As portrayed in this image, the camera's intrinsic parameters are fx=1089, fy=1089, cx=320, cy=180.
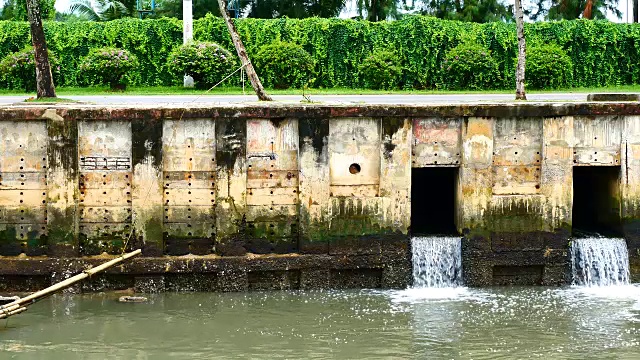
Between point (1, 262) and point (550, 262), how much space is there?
→ 30.4 feet

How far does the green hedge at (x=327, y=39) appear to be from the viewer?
3659 cm

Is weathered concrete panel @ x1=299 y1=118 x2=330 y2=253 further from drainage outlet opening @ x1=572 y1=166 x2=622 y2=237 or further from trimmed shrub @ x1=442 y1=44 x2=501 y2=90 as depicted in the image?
trimmed shrub @ x1=442 y1=44 x2=501 y2=90

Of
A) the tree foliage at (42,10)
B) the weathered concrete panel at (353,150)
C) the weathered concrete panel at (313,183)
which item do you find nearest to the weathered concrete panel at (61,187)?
the weathered concrete panel at (313,183)

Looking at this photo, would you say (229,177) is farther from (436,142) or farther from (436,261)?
(436,261)

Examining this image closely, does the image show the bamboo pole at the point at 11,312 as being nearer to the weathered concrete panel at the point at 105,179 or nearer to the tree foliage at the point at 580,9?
the weathered concrete panel at the point at 105,179

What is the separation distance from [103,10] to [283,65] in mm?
16454

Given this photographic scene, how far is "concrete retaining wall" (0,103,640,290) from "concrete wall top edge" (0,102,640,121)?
0.08 feet

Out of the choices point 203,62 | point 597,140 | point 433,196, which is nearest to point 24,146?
point 433,196

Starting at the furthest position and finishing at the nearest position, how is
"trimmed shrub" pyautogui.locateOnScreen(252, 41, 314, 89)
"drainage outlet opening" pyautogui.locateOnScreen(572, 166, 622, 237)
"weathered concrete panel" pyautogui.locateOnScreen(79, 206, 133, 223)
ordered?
"trimmed shrub" pyautogui.locateOnScreen(252, 41, 314, 89) → "drainage outlet opening" pyautogui.locateOnScreen(572, 166, 622, 237) → "weathered concrete panel" pyautogui.locateOnScreen(79, 206, 133, 223)

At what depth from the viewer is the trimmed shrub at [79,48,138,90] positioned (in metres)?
33.7

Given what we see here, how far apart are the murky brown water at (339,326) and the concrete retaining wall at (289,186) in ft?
1.87

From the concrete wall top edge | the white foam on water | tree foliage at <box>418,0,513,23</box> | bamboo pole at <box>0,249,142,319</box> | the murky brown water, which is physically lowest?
the murky brown water

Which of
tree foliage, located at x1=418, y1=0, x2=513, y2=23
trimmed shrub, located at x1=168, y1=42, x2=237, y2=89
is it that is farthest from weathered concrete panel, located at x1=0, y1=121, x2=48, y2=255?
tree foliage, located at x1=418, y1=0, x2=513, y2=23

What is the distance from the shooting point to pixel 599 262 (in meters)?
18.9
